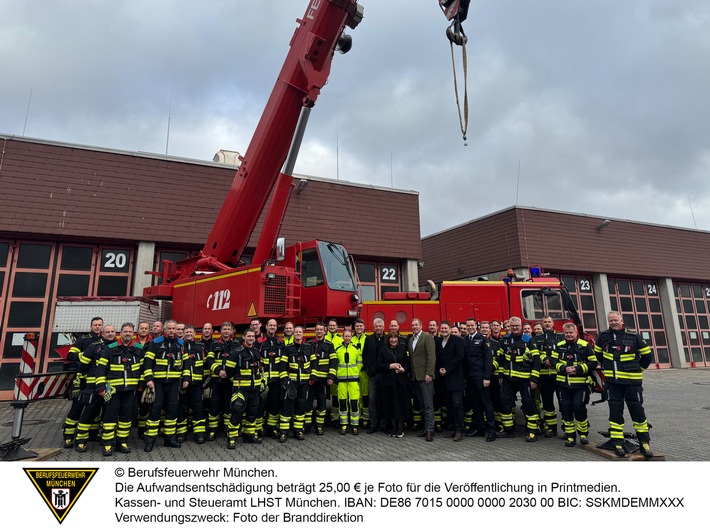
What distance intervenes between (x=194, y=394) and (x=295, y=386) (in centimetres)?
153

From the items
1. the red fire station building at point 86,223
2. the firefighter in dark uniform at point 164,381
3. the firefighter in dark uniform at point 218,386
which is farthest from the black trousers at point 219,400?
the red fire station building at point 86,223

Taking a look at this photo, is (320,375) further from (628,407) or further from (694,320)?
(694,320)

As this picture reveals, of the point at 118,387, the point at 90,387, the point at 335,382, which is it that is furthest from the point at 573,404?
the point at 90,387

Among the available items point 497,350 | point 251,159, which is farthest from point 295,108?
point 497,350

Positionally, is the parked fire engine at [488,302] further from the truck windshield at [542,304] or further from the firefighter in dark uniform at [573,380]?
the firefighter in dark uniform at [573,380]

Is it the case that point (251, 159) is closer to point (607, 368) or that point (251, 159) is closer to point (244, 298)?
point (244, 298)

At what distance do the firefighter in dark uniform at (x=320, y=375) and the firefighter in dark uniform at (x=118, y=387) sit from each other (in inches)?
103

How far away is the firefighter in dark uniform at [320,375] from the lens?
7.03 metres

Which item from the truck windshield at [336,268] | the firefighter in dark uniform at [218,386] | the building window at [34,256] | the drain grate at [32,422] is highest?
the building window at [34,256]

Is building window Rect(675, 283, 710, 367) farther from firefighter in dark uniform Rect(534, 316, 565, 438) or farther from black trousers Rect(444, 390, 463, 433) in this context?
A: black trousers Rect(444, 390, 463, 433)

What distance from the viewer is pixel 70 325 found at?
29.4 feet

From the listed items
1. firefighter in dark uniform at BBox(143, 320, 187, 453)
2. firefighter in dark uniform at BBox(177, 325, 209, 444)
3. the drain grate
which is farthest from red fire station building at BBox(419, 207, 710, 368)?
the drain grate

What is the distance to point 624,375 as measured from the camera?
573 centimetres
